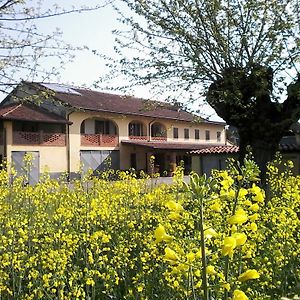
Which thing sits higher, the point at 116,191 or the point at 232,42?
the point at 232,42

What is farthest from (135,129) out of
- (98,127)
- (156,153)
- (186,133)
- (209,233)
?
(209,233)

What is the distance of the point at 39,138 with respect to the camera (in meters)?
29.6

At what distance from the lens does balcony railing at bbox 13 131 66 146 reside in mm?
28516

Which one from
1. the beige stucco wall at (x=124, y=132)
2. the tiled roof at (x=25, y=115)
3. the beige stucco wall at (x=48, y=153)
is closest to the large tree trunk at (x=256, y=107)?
the beige stucco wall at (x=124, y=132)

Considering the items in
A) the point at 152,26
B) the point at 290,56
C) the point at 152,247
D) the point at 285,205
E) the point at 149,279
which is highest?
the point at 152,26

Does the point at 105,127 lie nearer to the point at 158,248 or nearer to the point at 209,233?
the point at 158,248

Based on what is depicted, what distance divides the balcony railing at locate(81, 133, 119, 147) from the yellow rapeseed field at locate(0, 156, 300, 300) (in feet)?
84.1

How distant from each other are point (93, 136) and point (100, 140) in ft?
2.14

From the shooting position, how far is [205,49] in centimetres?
1077

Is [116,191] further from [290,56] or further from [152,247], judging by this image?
[290,56]

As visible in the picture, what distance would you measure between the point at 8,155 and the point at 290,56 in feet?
70.1

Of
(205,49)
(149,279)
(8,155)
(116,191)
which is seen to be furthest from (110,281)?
(8,155)

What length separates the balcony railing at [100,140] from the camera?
105 ft

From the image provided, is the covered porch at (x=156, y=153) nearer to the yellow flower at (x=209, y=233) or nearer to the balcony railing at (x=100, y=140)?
the balcony railing at (x=100, y=140)
